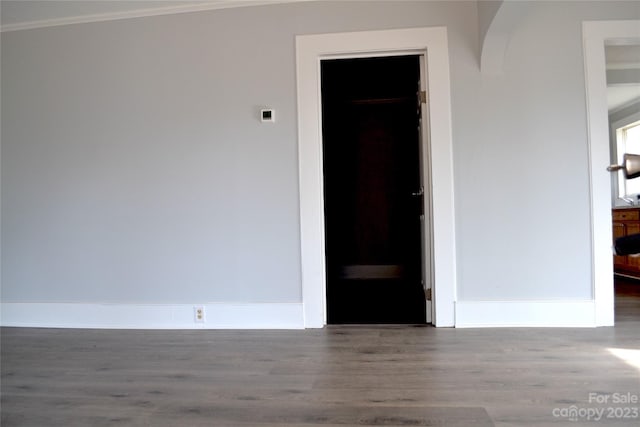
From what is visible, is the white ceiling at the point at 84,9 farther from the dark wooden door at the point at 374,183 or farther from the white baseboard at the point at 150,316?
the dark wooden door at the point at 374,183

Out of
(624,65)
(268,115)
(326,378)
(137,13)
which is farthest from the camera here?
(624,65)

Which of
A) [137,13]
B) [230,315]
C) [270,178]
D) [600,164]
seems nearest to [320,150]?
[270,178]

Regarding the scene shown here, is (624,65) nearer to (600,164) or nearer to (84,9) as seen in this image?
(600,164)

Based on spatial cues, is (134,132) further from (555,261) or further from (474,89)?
(555,261)

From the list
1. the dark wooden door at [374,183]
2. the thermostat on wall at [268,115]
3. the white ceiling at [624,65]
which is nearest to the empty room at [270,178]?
the thermostat on wall at [268,115]

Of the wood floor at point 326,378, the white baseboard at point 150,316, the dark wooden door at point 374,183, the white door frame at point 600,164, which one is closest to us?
the wood floor at point 326,378

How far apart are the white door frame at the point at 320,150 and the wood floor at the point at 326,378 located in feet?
0.98

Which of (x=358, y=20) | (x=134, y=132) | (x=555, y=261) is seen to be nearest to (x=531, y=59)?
(x=358, y=20)

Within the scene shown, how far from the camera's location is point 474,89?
2.53m

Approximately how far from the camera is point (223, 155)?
105 inches

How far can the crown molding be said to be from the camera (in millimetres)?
2648

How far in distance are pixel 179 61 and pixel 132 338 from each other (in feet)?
6.85

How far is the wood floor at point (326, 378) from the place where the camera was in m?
1.38

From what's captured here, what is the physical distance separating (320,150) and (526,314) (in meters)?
1.88
